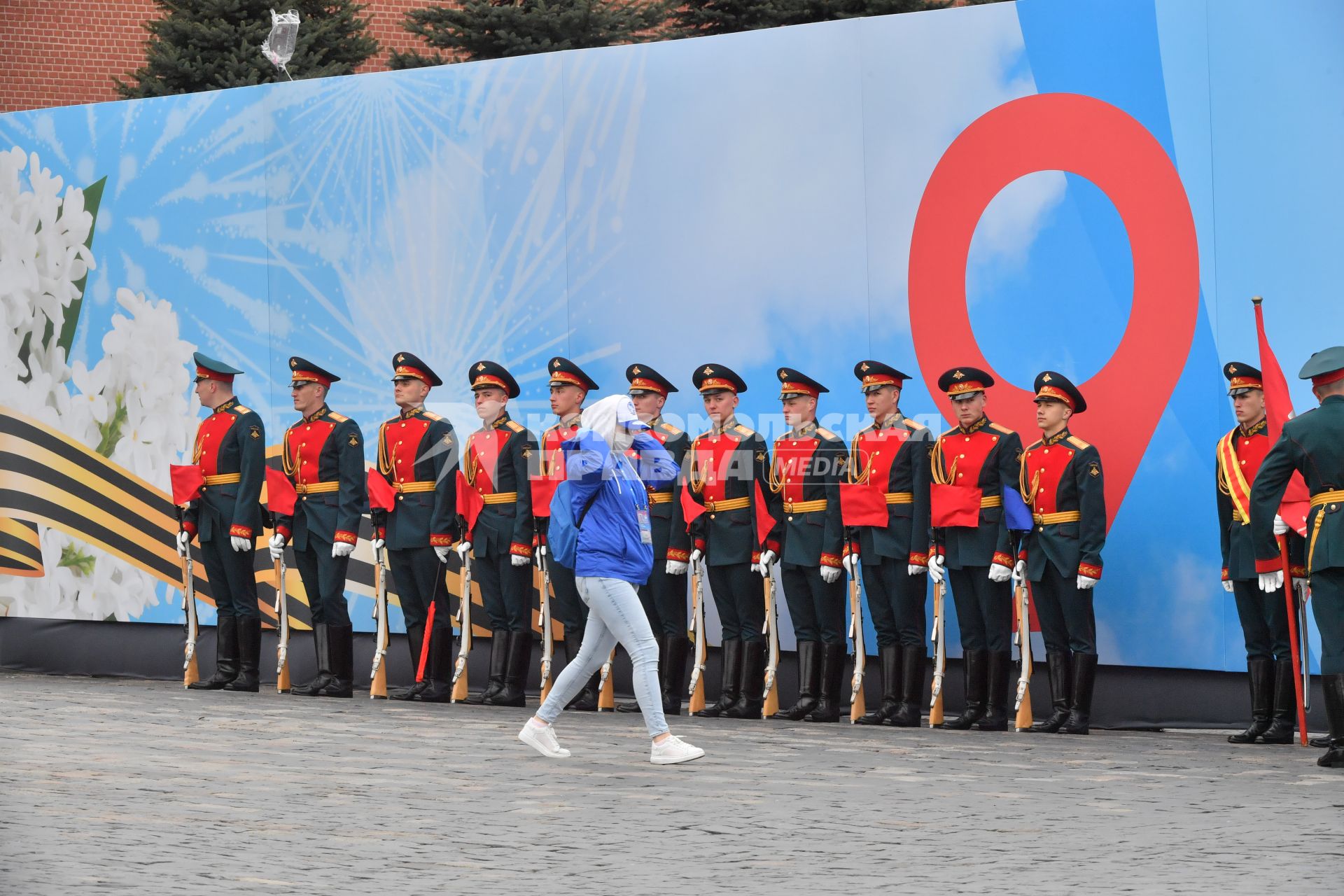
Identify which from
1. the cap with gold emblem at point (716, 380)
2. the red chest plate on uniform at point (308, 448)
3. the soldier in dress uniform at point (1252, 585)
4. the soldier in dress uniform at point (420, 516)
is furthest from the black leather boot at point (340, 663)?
the soldier in dress uniform at point (1252, 585)

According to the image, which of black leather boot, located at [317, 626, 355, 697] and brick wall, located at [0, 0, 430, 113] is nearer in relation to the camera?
black leather boot, located at [317, 626, 355, 697]

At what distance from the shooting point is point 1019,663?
431 inches

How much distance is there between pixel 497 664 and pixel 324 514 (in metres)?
1.58

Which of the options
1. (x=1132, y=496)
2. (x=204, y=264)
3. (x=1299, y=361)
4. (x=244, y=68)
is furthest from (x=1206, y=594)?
(x=244, y=68)

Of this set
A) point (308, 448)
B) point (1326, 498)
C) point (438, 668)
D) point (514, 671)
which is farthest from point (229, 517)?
point (1326, 498)

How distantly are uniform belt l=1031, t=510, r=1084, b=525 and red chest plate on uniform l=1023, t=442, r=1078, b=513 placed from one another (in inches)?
0.8

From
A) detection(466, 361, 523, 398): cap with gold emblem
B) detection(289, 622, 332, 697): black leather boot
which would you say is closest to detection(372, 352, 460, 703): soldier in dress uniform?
detection(466, 361, 523, 398): cap with gold emblem

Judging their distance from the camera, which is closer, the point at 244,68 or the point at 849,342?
the point at 849,342

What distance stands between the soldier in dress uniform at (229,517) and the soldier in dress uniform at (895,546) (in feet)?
13.9

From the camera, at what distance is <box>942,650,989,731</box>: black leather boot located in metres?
10.6

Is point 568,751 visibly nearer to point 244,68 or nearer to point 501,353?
point 501,353

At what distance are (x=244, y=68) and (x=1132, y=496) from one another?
14.0 meters

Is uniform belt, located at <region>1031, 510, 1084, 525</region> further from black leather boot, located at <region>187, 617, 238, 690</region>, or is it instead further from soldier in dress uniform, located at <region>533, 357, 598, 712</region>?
black leather boot, located at <region>187, 617, 238, 690</region>

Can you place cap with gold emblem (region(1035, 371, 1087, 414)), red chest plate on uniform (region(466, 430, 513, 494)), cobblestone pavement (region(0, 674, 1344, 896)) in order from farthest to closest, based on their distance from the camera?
red chest plate on uniform (region(466, 430, 513, 494)), cap with gold emblem (region(1035, 371, 1087, 414)), cobblestone pavement (region(0, 674, 1344, 896))
